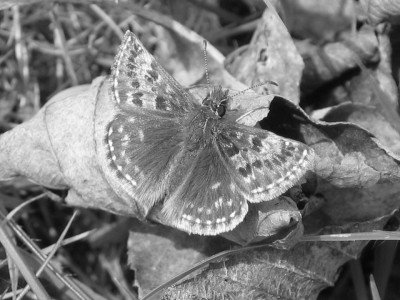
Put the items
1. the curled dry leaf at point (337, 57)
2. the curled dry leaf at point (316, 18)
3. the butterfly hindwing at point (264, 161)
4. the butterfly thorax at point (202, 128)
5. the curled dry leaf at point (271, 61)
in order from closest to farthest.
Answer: the butterfly hindwing at point (264, 161) < the butterfly thorax at point (202, 128) < the curled dry leaf at point (271, 61) < the curled dry leaf at point (337, 57) < the curled dry leaf at point (316, 18)

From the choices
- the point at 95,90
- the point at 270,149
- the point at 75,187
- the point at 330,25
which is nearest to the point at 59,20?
the point at 95,90

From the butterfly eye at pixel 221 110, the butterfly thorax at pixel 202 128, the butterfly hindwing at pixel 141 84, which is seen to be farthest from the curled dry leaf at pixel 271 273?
the butterfly hindwing at pixel 141 84

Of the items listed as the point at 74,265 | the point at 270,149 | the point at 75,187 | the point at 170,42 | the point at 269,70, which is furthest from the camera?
the point at 170,42

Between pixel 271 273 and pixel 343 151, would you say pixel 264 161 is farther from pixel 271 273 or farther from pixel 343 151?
pixel 271 273

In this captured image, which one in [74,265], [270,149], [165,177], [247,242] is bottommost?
[74,265]

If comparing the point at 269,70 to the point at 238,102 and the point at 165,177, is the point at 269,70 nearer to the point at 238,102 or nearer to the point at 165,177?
the point at 238,102

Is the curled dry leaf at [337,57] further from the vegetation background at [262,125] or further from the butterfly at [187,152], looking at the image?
the butterfly at [187,152]

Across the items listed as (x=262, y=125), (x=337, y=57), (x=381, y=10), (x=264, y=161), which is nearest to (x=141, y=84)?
(x=262, y=125)
